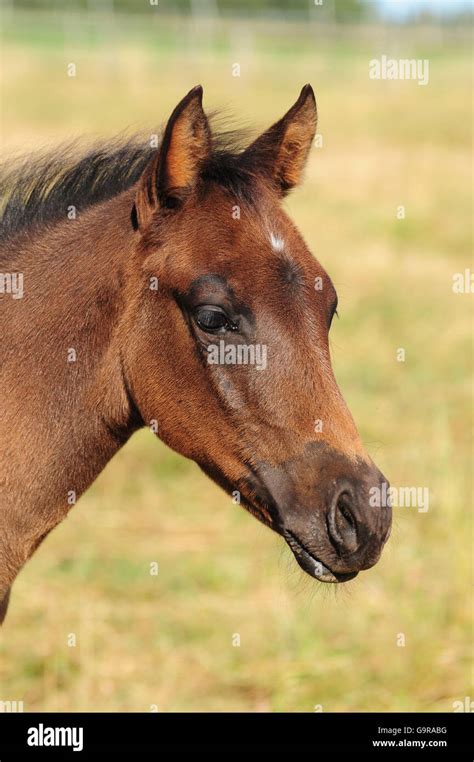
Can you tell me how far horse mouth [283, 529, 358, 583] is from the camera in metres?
3.62

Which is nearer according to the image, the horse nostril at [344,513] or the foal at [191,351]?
the horse nostril at [344,513]

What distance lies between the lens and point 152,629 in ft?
25.0

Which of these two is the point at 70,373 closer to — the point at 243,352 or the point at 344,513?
the point at 243,352

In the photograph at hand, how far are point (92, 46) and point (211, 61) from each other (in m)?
5.71

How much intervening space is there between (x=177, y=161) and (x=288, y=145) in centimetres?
70

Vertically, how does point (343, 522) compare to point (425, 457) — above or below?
above

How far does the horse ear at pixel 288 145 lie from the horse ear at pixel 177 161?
328mm

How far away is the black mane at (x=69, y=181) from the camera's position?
4.37 meters
